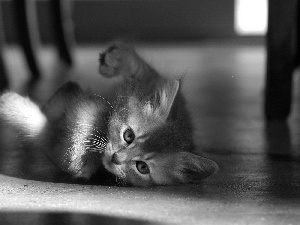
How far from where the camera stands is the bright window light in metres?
7.37

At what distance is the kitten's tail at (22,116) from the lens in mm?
1475

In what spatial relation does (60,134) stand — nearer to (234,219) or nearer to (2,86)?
(234,219)

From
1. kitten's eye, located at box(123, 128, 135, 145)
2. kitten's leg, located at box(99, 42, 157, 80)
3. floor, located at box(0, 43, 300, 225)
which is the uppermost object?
kitten's leg, located at box(99, 42, 157, 80)

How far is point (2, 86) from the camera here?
104 inches

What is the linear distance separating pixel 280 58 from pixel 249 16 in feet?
18.2

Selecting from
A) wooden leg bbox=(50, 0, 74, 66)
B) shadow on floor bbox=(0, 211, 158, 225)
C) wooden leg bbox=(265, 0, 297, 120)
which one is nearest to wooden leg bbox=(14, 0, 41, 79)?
wooden leg bbox=(50, 0, 74, 66)

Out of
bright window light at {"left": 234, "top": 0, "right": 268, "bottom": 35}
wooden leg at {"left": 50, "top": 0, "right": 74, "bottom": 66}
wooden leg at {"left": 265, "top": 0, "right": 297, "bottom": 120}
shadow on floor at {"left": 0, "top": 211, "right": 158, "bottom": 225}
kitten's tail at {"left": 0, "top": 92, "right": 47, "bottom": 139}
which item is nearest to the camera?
shadow on floor at {"left": 0, "top": 211, "right": 158, "bottom": 225}

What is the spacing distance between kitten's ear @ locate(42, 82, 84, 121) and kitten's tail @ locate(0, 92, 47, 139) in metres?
0.03

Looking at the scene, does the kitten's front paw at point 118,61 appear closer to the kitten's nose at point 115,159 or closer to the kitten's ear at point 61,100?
the kitten's ear at point 61,100

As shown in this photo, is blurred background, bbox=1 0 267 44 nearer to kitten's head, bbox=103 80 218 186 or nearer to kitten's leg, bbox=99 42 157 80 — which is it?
kitten's leg, bbox=99 42 157 80

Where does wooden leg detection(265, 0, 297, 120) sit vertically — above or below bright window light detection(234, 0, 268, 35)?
above

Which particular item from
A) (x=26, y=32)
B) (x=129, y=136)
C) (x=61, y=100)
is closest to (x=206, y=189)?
(x=129, y=136)

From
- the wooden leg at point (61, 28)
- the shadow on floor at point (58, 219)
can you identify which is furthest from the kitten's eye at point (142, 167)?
the wooden leg at point (61, 28)

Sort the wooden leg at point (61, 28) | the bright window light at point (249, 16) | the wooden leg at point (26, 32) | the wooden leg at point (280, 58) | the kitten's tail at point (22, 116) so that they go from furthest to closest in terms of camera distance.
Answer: the bright window light at point (249, 16) < the wooden leg at point (61, 28) < the wooden leg at point (26, 32) < the wooden leg at point (280, 58) < the kitten's tail at point (22, 116)
